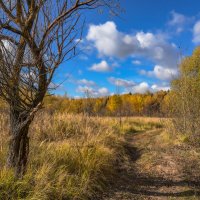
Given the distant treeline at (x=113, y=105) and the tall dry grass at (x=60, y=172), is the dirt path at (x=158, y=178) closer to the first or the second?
the tall dry grass at (x=60, y=172)

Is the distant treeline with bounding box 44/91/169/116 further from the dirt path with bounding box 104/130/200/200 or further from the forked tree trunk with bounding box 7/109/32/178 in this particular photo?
the forked tree trunk with bounding box 7/109/32/178

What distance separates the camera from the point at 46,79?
15.4ft

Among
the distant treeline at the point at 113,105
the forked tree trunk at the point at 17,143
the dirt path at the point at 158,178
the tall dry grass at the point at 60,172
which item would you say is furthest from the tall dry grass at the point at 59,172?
the distant treeline at the point at 113,105

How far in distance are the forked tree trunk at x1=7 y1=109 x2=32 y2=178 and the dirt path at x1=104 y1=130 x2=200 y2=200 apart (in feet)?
5.74

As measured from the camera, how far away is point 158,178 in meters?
7.24

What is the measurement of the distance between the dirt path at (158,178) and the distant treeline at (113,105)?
3.51 m

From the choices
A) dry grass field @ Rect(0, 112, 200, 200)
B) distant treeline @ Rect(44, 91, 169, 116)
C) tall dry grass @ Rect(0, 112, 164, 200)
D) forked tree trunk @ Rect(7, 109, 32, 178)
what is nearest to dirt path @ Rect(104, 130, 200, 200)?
dry grass field @ Rect(0, 112, 200, 200)

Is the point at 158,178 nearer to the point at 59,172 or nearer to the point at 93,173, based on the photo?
the point at 93,173

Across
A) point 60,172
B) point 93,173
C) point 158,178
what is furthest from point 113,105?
point 60,172

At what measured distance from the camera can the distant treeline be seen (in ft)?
51.2

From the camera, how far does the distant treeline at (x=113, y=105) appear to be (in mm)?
15598

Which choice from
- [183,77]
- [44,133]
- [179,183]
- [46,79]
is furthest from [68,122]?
[46,79]

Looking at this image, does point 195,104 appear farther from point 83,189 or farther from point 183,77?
point 83,189

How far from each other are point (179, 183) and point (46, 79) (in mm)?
3917
